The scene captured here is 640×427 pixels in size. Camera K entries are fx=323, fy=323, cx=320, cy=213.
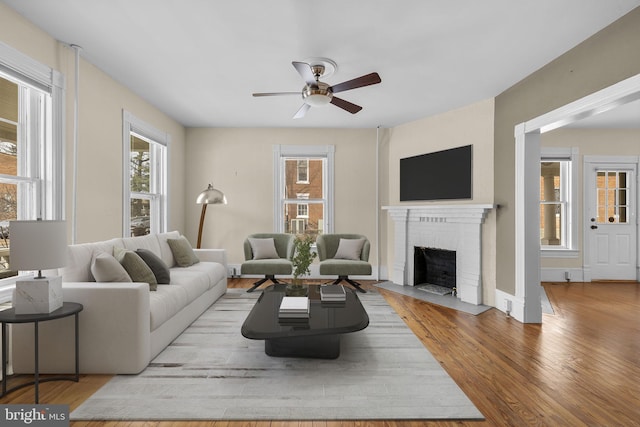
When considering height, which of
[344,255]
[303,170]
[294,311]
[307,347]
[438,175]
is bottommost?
[307,347]

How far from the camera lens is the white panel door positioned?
221 inches

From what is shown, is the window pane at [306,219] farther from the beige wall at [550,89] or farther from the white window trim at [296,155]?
the beige wall at [550,89]

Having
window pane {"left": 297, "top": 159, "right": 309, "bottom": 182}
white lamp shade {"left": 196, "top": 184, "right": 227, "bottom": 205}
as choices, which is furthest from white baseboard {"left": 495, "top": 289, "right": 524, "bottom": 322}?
white lamp shade {"left": 196, "top": 184, "right": 227, "bottom": 205}

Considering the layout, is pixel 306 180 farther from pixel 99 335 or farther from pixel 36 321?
pixel 36 321

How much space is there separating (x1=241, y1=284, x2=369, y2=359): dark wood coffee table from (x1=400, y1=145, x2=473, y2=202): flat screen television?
2.56m

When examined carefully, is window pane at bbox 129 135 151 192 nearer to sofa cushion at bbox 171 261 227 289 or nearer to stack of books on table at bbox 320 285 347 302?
sofa cushion at bbox 171 261 227 289

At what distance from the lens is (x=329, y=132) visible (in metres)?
5.71

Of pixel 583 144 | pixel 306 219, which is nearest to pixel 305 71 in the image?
pixel 306 219

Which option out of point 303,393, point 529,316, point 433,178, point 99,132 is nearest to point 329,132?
point 433,178

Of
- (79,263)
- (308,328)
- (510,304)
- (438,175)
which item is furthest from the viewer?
(438,175)

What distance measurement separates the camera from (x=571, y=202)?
5.60 m

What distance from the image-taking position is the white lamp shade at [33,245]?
1.90 m

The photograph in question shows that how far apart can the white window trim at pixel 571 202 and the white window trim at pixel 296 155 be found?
3.72 metres

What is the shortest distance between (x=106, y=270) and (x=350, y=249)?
3.30 metres
